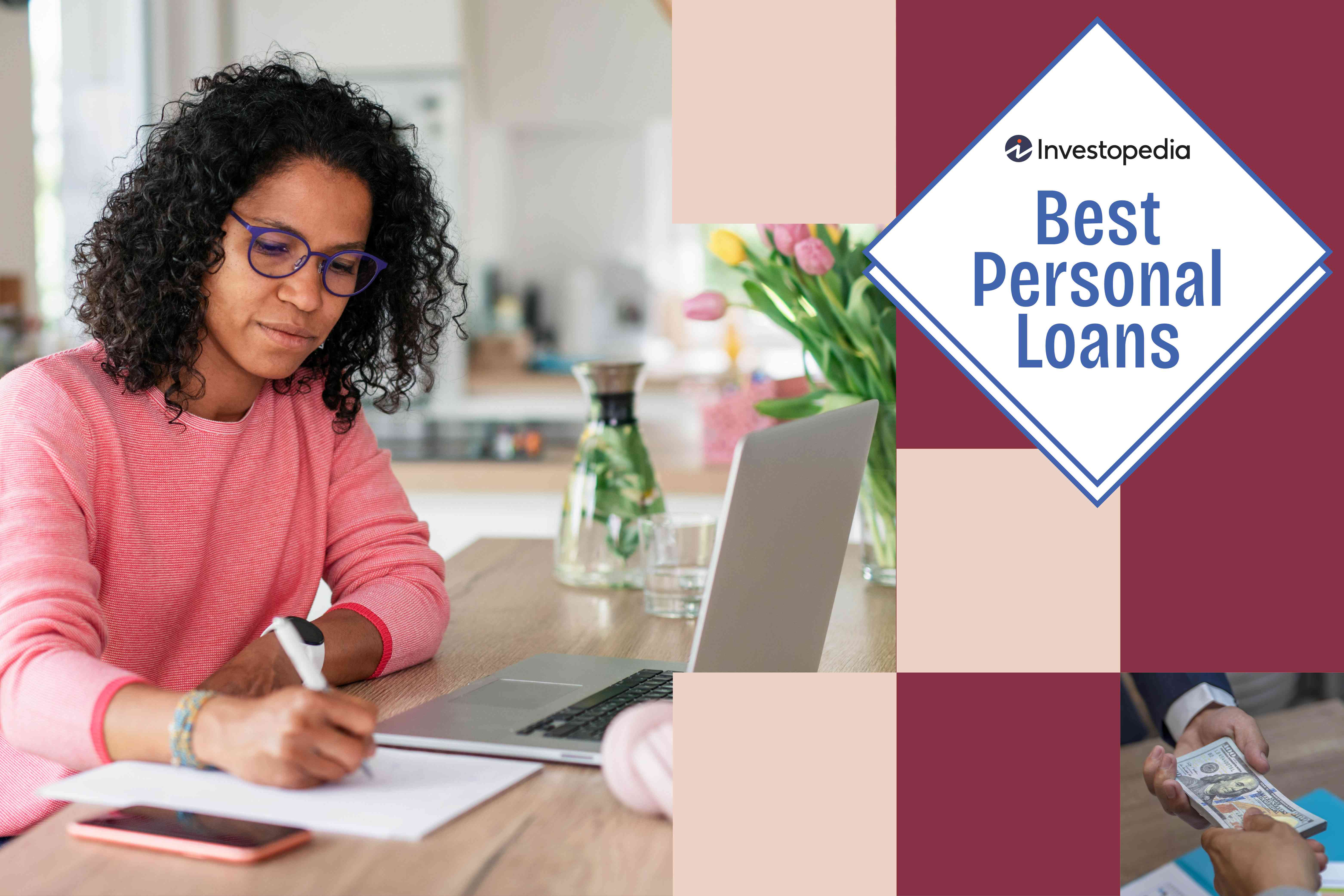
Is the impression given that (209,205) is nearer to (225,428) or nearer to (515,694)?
(225,428)

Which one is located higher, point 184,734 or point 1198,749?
point 184,734

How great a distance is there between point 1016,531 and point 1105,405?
127 mm

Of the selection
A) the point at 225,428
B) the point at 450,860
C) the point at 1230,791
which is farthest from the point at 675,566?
the point at 450,860

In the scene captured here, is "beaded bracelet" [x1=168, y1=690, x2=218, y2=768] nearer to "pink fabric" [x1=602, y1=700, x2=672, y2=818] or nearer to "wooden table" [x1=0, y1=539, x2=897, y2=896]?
"wooden table" [x1=0, y1=539, x2=897, y2=896]

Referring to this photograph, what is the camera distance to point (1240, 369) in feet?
3.20

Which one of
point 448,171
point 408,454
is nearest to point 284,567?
point 408,454

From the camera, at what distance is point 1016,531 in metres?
0.96

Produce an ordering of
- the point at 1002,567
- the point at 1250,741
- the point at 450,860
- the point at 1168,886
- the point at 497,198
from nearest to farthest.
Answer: the point at 450,860
the point at 1002,567
the point at 1250,741
the point at 1168,886
the point at 497,198

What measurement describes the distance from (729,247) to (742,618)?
0.72m

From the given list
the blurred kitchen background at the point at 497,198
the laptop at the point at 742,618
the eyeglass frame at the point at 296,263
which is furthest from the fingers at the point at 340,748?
the blurred kitchen background at the point at 497,198

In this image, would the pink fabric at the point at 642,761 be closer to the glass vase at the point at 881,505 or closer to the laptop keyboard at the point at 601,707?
the laptop keyboard at the point at 601,707

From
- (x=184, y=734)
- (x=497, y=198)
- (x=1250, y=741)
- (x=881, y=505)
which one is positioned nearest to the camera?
(x=184, y=734)

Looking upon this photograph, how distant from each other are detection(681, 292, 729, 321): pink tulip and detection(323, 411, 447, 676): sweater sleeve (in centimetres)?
44

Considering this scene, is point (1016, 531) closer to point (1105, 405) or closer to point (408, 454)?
point (1105, 405)
